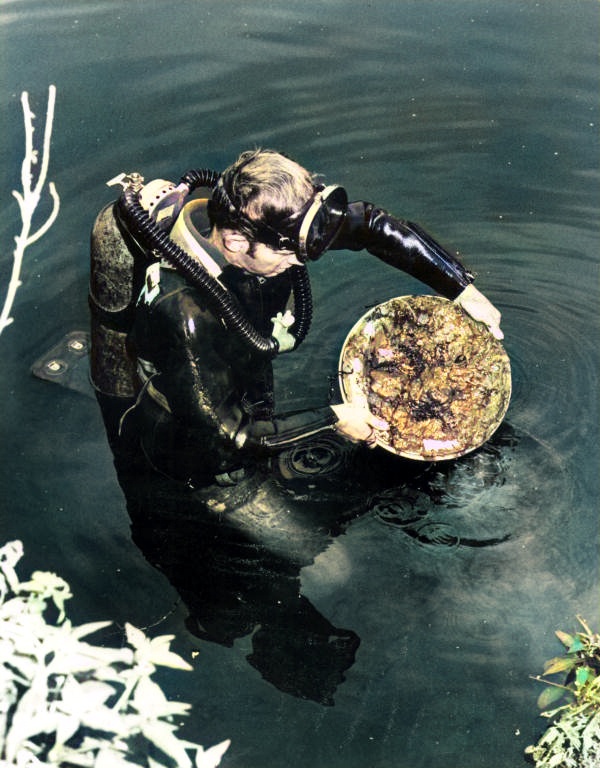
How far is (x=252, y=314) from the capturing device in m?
3.37

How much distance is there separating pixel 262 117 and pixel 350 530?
211cm

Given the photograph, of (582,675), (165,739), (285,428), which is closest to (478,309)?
(285,428)

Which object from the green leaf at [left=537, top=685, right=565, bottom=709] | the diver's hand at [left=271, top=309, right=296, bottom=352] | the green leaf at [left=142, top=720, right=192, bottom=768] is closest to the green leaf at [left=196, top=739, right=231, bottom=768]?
the green leaf at [left=142, top=720, right=192, bottom=768]

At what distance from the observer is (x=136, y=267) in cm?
320

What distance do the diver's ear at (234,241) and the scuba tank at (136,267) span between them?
153 mm

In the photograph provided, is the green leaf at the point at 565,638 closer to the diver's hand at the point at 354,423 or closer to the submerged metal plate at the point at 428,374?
the submerged metal plate at the point at 428,374

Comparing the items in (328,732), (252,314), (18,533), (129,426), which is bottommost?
(328,732)

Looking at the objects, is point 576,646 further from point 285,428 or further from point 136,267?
point 136,267

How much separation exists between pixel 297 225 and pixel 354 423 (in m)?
0.77

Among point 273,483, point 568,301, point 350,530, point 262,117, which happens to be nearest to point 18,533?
point 273,483

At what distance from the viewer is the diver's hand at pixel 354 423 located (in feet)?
11.2

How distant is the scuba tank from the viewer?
305cm

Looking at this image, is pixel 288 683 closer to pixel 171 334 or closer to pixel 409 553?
pixel 409 553

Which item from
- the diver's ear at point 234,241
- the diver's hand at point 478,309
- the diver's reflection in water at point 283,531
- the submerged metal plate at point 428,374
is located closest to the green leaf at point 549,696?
the diver's reflection in water at point 283,531
